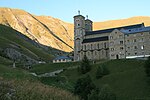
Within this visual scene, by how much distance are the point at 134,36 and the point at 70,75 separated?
35575 millimetres

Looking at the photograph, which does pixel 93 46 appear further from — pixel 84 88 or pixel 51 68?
pixel 84 88

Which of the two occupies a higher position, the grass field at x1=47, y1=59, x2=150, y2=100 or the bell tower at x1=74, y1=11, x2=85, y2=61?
the bell tower at x1=74, y1=11, x2=85, y2=61

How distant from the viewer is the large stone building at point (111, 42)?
113 metres

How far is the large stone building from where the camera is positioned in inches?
4467

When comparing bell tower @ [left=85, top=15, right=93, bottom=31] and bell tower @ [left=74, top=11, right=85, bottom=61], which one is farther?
bell tower @ [left=85, top=15, right=93, bottom=31]

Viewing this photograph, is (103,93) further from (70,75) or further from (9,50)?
(9,50)

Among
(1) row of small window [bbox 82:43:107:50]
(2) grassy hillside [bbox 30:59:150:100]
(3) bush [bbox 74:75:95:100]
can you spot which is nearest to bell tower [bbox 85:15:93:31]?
(1) row of small window [bbox 82:43:107:50]

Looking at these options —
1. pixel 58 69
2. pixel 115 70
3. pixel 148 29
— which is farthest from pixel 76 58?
pixel 115 70

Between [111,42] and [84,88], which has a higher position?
[111,42]

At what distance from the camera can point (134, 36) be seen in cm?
11550

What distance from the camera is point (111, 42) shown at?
400 ft

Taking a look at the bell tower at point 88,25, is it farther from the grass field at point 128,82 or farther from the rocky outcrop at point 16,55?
the grass field at point 128,82

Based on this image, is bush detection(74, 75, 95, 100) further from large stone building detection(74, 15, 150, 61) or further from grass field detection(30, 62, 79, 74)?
large stone building detection(74, 15, 150, 61)

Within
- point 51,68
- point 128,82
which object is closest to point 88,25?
point 51,68
